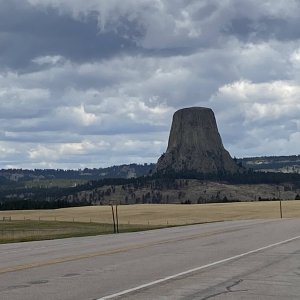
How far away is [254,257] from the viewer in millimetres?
20406

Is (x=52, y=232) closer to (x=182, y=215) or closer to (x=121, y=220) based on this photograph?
(x=121, y=220)

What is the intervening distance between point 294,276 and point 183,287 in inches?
131

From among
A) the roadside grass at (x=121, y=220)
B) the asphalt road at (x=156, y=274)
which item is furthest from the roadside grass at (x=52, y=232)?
the asphalt road at (x=156, y=274)

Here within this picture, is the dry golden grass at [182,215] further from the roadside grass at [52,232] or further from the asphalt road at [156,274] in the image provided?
the asphalt road at [156,274]

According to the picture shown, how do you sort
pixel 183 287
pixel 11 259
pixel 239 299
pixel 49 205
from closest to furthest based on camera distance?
pixel 239 299 → pixel 183 287 → pixel 11 259 → pixel 49 205

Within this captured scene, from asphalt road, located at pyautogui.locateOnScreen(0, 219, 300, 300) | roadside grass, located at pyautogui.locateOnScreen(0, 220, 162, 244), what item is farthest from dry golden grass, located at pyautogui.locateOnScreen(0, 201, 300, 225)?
asphalt road, located at pyautogui.locateOnScreen(0, 219, 300, 300)

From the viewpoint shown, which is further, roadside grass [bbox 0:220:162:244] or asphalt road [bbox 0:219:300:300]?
roadside grass [bbox 0:220:162:244]

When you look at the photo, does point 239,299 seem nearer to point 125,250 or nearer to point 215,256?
point 215,256

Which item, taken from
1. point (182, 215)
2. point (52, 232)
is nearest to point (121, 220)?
point (182, 215)

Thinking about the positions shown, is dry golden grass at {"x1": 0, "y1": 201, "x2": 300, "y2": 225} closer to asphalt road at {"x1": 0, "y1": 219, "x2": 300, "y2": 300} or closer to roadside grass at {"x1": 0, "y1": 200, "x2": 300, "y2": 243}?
roadside grass at {"x1": 0, "y1": 200, "x2": 300, "y2": 243}

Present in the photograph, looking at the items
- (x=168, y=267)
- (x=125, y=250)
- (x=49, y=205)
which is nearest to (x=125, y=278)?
(x=168, y=267)

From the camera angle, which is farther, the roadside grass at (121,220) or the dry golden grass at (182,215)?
the dry golden grass at (182,215)

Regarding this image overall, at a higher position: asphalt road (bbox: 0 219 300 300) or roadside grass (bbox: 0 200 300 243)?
asphalt road (bbox: 0 219 300 300)

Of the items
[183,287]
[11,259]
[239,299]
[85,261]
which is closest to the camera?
[239,299]
